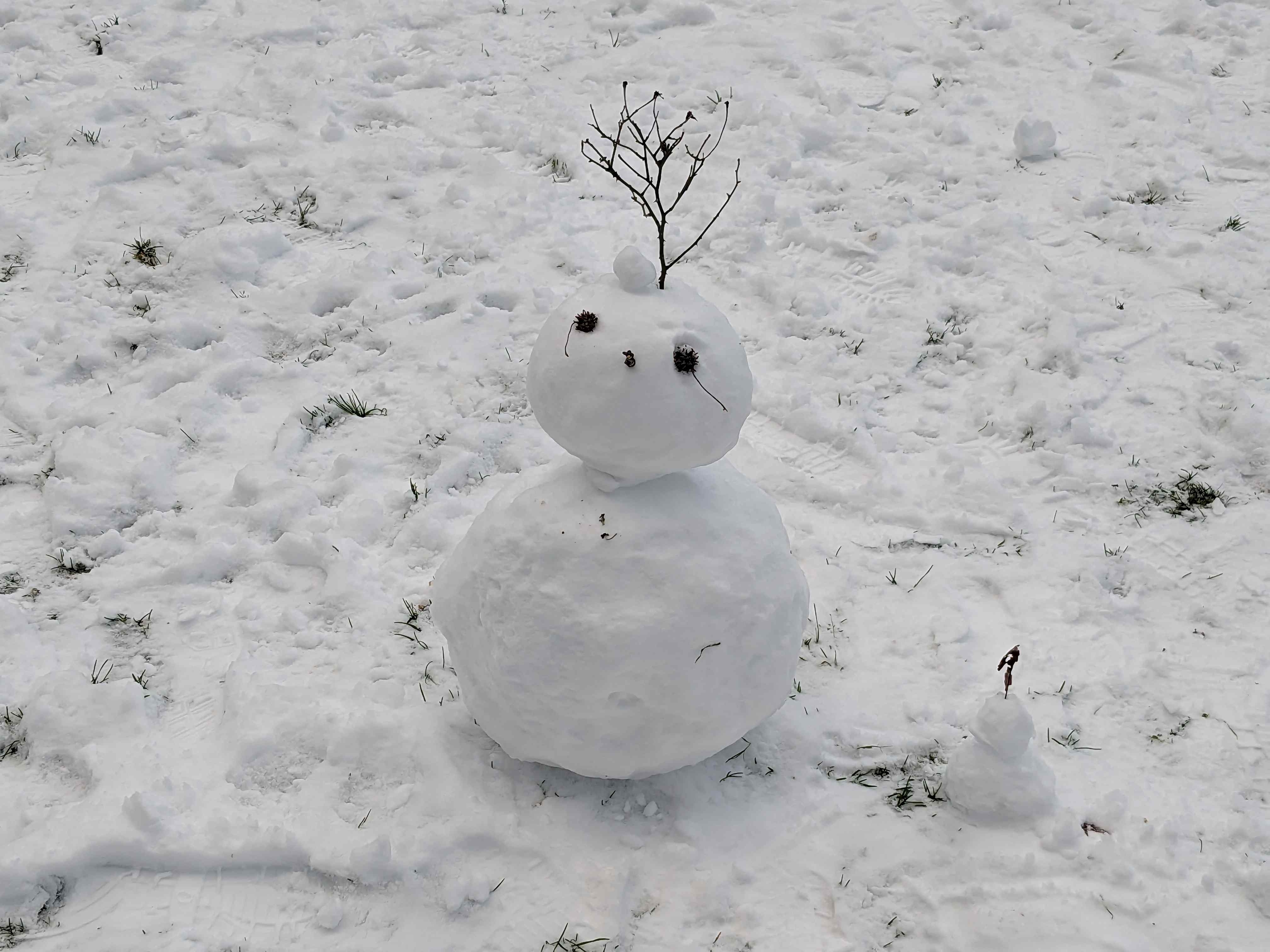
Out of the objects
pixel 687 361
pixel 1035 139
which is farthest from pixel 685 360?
pixel 1035 139

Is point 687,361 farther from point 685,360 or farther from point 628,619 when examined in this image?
point 628,619

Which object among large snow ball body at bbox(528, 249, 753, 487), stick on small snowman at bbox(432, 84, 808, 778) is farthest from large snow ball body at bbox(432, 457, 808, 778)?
large snow ball body at bbox(528, 249, 753, 487)

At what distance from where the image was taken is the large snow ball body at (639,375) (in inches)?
83.7

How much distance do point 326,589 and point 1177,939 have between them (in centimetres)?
232

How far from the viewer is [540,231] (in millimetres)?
4609

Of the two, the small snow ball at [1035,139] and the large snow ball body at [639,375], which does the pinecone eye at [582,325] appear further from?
the small snow ball at [1035,139]

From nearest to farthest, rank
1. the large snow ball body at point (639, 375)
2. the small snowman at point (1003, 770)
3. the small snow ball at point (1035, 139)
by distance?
the large snow ball body at point (639, 375) < the small snowman at point (1003, 770) < the small snow ball at point (1035, 139)

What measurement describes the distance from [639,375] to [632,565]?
42 cm

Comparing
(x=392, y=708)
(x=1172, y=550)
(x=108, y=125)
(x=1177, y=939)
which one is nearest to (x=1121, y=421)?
(x=1172, y=550)

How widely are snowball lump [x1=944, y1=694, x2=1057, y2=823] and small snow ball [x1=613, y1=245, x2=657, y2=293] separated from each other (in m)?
1.20

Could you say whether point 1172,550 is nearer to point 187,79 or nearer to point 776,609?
point 776,609

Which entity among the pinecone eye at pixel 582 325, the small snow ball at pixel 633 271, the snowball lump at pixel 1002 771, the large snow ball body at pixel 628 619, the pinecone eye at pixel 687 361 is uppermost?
the small snow ball at pixel 633 271

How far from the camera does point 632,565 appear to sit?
7.43 ft

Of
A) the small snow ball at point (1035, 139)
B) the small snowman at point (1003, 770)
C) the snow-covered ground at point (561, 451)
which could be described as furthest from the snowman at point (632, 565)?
the small snow ball at point (1035, 139)
